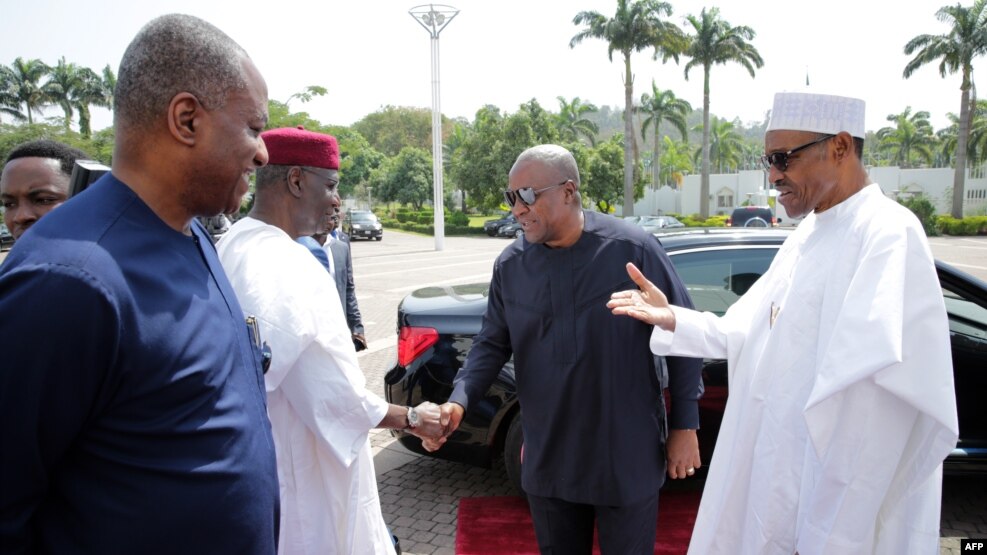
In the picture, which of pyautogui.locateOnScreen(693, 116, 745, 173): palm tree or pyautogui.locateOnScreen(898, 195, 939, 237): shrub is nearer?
pyautogui.locateOnScreen(898, 195, 939, 237): shrub

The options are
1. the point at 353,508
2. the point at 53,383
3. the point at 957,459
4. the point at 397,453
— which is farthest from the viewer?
the point at 397,453

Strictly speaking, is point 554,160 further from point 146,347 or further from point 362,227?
point 362,227

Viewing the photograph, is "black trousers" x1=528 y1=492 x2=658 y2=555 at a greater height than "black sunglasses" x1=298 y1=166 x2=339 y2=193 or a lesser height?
lesser

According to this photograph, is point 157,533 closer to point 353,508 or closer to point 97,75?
point 353,508

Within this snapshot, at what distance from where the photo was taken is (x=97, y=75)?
4894 cm

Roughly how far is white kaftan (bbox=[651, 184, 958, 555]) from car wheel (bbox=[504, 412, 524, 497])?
169cm

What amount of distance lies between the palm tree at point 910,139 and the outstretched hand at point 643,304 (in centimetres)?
7758

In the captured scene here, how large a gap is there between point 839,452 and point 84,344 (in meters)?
1.90

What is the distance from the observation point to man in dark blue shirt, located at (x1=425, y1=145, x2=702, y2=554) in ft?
7.66

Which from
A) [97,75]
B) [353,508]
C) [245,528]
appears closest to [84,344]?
[245,528]

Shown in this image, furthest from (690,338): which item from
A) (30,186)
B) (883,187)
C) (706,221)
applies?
(883,187)

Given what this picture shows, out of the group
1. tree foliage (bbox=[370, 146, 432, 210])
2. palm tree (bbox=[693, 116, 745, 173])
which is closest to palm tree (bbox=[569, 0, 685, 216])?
tree foliage (bbox=[370, 146, 432, 210])

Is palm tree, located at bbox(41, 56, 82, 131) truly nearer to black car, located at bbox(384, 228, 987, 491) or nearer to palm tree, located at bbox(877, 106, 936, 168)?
black car, located at bbox(384, 228, 987, 491)

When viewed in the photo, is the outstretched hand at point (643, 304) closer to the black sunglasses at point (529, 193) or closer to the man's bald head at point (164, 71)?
the black sunglasses at point (529, 193)
